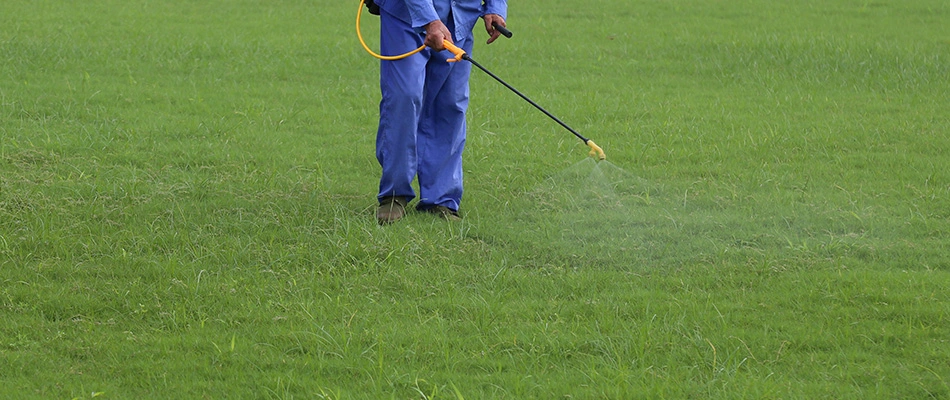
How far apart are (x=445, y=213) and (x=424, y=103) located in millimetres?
581

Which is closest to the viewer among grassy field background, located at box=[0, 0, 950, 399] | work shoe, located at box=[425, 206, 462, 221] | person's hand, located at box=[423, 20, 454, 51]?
grassy field background, located at box=[0, 0, 950, 399]

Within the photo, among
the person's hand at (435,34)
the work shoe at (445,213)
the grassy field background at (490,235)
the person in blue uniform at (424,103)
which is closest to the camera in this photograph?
the grassy field background at (490,235)

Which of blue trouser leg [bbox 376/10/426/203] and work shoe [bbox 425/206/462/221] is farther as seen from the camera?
work shoe [bbox 425/206/462/221]

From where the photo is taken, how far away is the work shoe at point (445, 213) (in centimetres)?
543

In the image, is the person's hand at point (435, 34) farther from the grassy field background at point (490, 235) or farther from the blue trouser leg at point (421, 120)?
the grassy field background at point (490, 235)

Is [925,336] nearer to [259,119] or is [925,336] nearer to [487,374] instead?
[487,374]

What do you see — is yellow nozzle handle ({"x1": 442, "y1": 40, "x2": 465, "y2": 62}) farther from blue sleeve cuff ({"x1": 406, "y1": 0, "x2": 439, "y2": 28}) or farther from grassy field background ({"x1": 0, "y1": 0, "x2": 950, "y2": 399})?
grassy field background ({"x1": 0, "y1": 0, "x2": 950, "y2": 399})

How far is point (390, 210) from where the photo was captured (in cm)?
541

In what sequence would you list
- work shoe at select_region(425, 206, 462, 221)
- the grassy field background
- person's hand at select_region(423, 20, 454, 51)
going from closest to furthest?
the grassy field background
person's hand at select_region(423, 20, 454, 51)
work shoe at select_region(425, 206, 462, 221)

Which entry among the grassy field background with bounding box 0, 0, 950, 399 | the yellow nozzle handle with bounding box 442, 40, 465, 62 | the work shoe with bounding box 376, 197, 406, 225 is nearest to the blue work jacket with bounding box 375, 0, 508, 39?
the yellow nozzle handle with bounding box 442, 40, 465, 62

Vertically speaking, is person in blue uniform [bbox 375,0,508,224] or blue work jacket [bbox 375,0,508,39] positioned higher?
blue work jacket [bbox 375,0,508,39]

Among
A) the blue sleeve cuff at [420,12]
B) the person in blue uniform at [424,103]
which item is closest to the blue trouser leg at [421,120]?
the person in blue uniform at [424,103]

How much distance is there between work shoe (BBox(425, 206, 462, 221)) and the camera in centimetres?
543

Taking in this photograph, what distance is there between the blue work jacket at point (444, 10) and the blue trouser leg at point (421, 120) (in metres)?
0.05
